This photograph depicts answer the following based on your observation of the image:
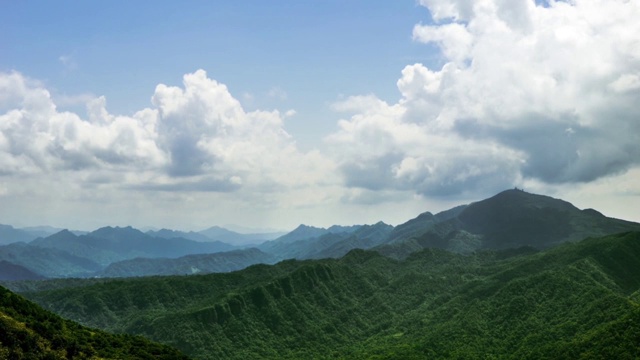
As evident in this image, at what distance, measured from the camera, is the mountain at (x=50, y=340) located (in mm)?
87000

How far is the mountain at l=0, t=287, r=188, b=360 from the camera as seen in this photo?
3425 inches

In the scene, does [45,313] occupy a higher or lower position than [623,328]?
higher

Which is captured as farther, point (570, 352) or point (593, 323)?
point (593, 323)

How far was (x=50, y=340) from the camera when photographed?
95312 mm

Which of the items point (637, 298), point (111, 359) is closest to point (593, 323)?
point (637, 298)

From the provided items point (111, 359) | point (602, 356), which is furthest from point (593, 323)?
point (111, 359)

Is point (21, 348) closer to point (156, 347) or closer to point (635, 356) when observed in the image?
point (156, 347)

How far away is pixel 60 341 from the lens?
9625 cm

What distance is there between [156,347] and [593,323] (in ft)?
555

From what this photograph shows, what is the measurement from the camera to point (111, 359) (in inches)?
4043

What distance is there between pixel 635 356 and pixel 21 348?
170 meters

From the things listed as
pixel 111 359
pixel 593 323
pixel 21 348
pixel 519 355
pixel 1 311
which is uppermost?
pixel 1 311

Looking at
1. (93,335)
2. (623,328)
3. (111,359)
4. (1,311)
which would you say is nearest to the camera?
(1,311)

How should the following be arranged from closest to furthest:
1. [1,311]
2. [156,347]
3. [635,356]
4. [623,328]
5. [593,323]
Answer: [1,311] → [156,347] → [635,356] → [623,328] → [593,323]
